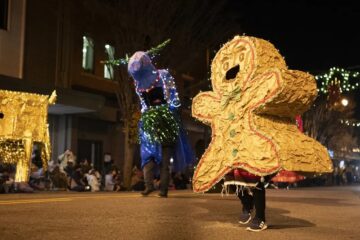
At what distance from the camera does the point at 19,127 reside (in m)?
12.0

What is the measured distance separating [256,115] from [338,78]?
24224 mm

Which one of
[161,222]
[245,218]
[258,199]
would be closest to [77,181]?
[245,218]

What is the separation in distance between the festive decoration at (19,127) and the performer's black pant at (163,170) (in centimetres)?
389

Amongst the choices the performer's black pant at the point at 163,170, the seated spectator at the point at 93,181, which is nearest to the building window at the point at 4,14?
the seated spectator at the point at 93,181

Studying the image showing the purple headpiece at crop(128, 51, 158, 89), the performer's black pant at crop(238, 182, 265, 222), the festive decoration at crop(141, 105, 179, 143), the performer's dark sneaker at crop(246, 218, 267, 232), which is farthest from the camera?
the festive decoration at crop(141, 105, 179, 143)

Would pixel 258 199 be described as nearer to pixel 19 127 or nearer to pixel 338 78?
pixel 19 127

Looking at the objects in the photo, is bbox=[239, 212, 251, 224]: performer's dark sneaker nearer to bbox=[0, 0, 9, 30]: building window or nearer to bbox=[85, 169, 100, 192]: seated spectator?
bbox=[85, 169, 100, 192]: seated spectator

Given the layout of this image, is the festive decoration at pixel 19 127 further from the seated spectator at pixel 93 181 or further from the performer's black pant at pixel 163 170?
the seated spectator at pixel 93 181

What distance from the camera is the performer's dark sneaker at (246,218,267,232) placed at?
16.5ft

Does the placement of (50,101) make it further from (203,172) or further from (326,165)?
(326,165)

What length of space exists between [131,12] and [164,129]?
1079cm

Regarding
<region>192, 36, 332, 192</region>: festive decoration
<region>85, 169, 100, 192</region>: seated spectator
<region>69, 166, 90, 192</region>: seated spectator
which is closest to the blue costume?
<region>192, 36, 332, 192</region>: festive decoration

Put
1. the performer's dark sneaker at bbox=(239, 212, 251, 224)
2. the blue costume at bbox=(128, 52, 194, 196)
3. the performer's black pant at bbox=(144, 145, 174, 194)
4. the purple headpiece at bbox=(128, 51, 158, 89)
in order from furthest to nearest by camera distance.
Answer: the performer's black pant at bbox=(144, 145, 174, 194) < the blue costume at bbox=(128, 52, 194, 196) < the purple headpiece at bbox=(128, 51, 158, 89) < the performer's dark sneaker at bbox=(239, 212, 251, 224)

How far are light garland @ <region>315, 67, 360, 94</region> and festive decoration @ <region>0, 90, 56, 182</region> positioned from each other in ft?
60.3
